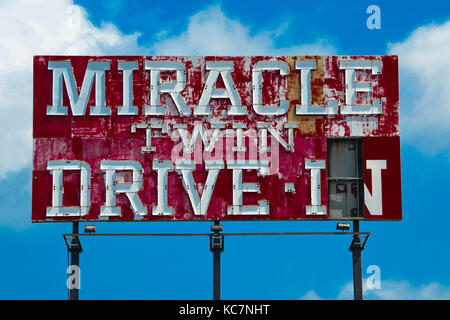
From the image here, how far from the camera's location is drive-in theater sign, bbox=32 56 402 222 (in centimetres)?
3575

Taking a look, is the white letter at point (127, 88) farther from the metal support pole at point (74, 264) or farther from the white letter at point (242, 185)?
the metal support pole at point (74, 264)

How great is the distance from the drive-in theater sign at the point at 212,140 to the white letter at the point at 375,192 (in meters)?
0.03

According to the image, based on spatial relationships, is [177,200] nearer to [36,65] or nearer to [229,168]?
[229,168]

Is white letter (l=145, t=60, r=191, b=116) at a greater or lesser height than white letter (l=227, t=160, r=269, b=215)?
greater

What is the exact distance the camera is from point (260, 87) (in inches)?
1421

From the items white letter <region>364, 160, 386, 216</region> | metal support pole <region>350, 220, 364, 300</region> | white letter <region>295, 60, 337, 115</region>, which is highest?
white letter <region>295, 60, 337, 115</region>

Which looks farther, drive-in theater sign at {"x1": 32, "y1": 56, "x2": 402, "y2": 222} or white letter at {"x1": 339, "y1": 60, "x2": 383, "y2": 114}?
white letter at {"x1": 339, "y1": 60, "x2": 383, "y2": 114}

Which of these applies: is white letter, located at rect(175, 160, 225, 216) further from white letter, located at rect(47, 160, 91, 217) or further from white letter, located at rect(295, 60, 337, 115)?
white letter, located at rect(295, 60, 337, 115)

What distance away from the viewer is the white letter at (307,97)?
36.0 meters

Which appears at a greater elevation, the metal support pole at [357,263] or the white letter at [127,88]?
the white letter at [127,88]

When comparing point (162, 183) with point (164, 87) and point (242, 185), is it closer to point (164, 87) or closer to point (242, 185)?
point (242, 185)

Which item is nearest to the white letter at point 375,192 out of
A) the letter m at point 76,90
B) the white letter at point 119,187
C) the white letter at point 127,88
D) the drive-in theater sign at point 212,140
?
the drive-in theater sign at point 212,140

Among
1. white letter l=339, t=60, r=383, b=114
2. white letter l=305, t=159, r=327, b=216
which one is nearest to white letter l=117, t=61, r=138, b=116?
white letter l=305, t=159, r=327, b=216

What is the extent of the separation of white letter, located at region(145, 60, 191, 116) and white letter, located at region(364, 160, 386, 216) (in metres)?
6.47
